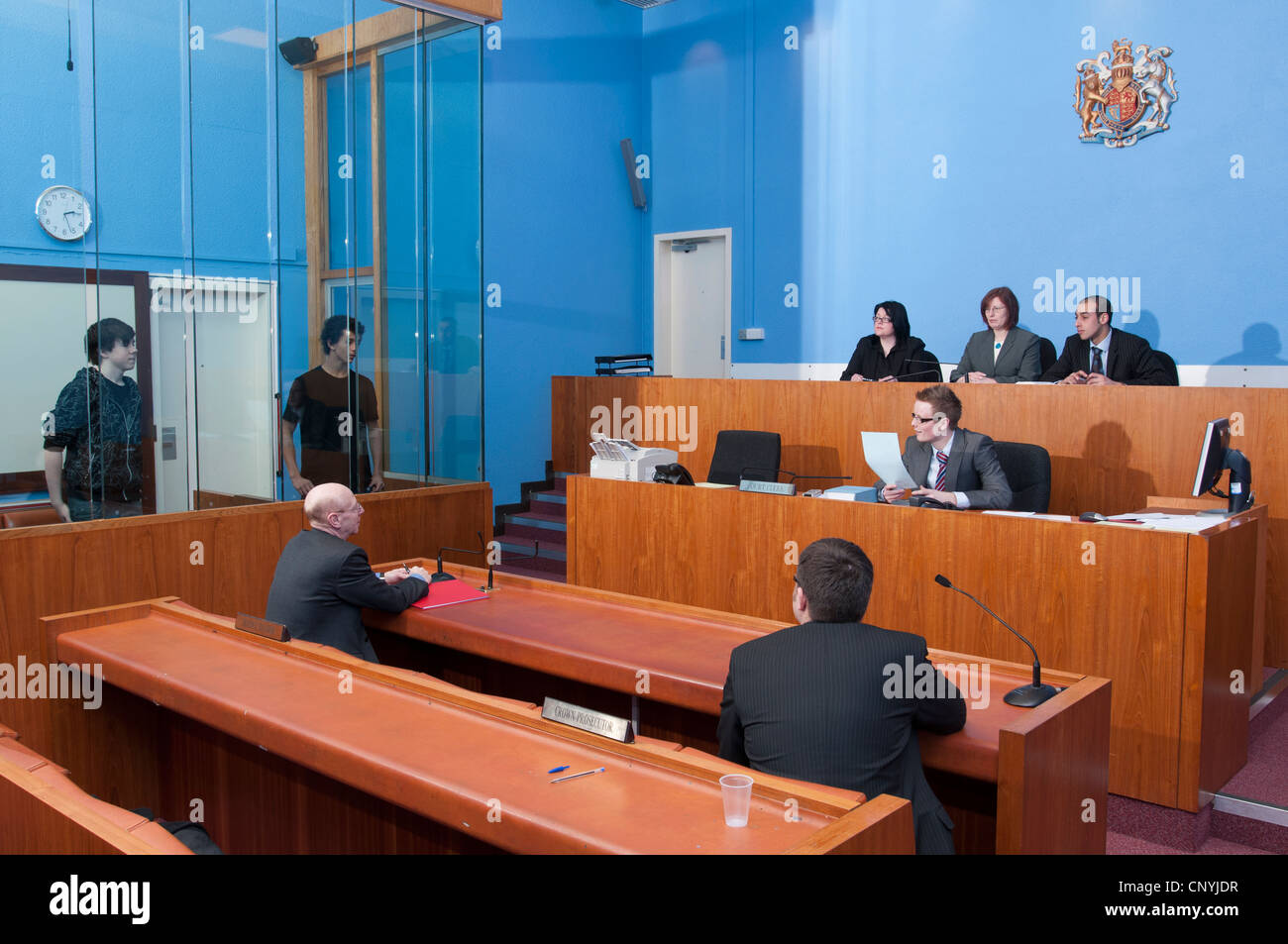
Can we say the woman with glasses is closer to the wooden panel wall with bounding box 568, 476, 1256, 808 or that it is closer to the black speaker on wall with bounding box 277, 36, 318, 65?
the wooden panel wall with bounding box 568, 476, 1256, 808

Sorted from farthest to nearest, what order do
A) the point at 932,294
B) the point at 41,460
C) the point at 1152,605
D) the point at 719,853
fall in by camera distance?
the point at 932,294 → the point at 41,460 → the point at 1152,605 → the point at 719,853

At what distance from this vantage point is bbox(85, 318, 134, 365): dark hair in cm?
417

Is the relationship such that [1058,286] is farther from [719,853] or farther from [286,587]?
[719,853]

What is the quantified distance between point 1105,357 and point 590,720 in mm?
4030

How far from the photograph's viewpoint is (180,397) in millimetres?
4500

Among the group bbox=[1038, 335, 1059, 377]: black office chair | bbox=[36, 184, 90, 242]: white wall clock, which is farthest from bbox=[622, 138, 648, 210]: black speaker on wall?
bbox=[36, 184, 90, 242]: white wall clock

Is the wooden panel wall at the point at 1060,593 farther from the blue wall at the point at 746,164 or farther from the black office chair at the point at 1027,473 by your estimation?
the blue wall at the point at 746,164

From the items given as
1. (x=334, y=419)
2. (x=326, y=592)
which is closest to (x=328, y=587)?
(x=326, y=592)

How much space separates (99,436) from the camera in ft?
13.9

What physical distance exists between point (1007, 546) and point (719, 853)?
2279 mm

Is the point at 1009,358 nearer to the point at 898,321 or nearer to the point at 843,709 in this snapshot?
the point at 898,321

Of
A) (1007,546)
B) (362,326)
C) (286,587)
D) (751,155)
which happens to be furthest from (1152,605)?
(751,155)

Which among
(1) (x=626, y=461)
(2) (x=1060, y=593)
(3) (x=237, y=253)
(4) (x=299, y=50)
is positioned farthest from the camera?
(1) (x=626, y=461)

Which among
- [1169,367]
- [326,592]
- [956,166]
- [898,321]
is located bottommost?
[326,592]
